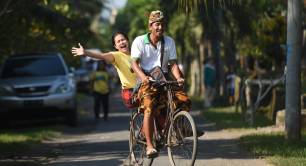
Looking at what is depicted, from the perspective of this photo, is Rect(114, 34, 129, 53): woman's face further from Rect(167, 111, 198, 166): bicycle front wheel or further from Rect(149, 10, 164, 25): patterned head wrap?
Rect(167, 111, 198, 166): bicycle front wheel

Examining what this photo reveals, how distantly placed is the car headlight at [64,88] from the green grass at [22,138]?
3.10 ft

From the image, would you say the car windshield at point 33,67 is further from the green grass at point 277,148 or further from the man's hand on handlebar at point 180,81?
the man's hand on handlebar at point 180,81

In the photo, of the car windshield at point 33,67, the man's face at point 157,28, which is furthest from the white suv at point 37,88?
the man's face at point 157,28

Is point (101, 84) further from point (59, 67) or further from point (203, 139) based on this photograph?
point (203, 139)

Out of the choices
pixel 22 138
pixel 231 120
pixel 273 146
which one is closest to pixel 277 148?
pixel 273 146

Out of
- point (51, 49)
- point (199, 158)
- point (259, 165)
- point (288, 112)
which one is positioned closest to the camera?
point (259, 165)

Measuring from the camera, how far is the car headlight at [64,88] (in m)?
19.4

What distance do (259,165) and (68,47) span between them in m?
19.3

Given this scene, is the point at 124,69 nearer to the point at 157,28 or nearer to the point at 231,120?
the point at 157,28

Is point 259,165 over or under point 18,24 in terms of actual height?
under

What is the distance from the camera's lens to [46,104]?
1908 cm

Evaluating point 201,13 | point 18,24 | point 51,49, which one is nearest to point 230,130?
point 18,24

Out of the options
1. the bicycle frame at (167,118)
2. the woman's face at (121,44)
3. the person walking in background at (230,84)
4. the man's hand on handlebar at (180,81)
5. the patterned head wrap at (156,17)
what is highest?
the patterned head wrap at (156,17)

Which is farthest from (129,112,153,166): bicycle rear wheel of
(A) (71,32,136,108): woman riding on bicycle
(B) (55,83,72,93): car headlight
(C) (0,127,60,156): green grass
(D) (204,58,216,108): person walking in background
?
(D) (204,58,216,108): person walking in background
